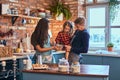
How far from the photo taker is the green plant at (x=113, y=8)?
5552 mm

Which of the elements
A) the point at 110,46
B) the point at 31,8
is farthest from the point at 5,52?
the point at 110,46

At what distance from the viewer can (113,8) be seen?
562cm

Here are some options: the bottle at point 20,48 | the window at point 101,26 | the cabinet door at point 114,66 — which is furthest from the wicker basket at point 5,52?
the window at point 101,26

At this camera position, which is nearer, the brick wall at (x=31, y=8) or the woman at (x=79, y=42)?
the woman at (x=79, y=42)

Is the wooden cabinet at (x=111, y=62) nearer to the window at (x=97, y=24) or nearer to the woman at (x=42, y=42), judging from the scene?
the window at (x=97, y=24)

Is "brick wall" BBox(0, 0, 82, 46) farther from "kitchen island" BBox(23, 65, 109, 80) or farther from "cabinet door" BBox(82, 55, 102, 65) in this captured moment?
"kitchen island" BBox(23, 65, 109, 80)

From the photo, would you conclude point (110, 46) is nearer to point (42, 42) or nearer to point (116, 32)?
point (116, 32)

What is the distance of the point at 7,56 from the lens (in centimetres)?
405

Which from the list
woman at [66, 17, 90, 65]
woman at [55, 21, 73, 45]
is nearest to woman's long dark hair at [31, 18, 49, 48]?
woman at [66, 17, 90, 65]

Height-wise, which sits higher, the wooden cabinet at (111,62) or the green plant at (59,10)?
the green plant at (59,10)

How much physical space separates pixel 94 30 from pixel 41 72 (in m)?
3.64

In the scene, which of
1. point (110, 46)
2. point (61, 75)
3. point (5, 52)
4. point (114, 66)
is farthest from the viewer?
point (110, 46)

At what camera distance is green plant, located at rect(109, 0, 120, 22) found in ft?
18.2

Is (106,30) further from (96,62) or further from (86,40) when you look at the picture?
(86,40)
